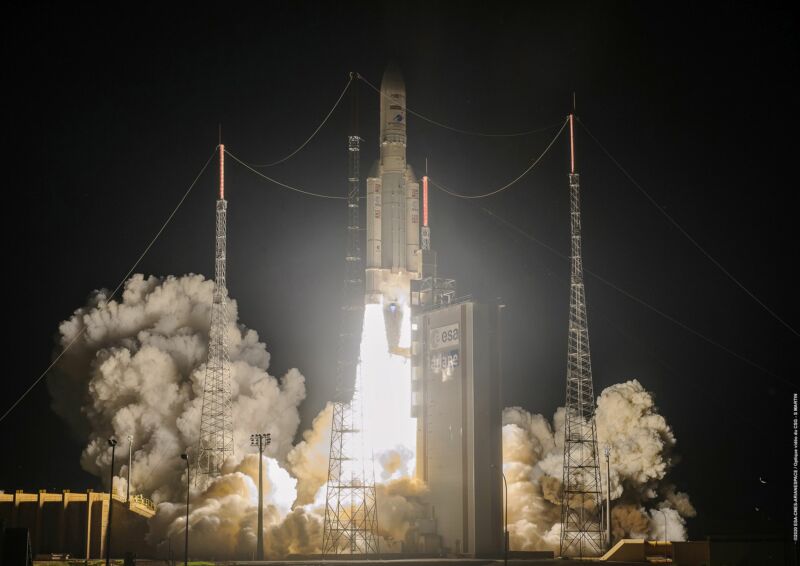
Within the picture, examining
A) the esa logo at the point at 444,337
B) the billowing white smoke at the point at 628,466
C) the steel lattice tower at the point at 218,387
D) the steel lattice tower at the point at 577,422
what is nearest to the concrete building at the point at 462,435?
the esa logo at the point at 444,337

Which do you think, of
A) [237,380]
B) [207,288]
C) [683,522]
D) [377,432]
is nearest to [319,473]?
[377,432]

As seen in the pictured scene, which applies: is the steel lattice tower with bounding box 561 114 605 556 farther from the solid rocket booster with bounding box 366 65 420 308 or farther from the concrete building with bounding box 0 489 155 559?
the concrete building with bounding box 0 489 155 559

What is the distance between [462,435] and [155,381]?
80.1ft

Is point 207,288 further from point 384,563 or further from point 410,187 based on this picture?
point 384,563

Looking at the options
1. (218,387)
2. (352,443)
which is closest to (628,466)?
(352,443)

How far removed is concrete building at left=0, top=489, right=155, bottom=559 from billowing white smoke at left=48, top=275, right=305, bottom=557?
5.25 metres

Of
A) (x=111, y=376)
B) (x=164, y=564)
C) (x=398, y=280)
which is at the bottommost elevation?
(x=164, y=564)

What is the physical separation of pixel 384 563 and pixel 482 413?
449 inches

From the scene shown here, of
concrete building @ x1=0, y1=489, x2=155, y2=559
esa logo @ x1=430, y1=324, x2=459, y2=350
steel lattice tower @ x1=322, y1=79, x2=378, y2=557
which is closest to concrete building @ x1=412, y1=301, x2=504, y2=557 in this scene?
esa logo @ x1=430, y1=324, x2=459, y2=350

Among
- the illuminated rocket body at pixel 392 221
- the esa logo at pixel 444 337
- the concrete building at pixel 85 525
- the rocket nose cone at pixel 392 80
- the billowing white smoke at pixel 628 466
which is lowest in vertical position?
the concrete building at pixel 85 525

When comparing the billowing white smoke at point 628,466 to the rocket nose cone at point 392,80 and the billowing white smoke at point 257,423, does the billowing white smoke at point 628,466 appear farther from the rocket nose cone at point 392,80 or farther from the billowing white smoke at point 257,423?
the rocket nose cone at point 392,80

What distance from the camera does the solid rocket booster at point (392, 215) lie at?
75.5 meters

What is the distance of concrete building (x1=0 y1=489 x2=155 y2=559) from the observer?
7238cm

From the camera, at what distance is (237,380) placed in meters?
86.0
